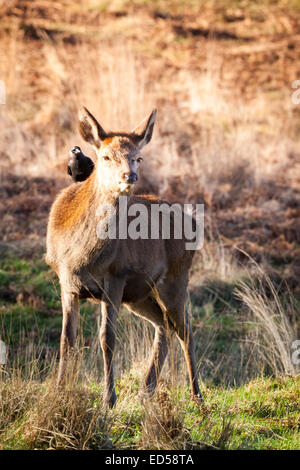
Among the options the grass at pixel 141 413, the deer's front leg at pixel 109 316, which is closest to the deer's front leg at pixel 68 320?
the grass at pixel 141 413

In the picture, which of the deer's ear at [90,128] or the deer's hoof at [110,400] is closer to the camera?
the deer's hoof at [110,400]

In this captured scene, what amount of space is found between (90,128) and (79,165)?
73 centimetres

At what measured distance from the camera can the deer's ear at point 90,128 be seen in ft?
22.7

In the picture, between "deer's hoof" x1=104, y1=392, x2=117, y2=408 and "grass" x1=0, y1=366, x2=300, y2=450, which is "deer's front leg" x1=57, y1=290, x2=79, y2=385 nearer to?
"grass" x1=0, y1=366, x2=300, y2=450

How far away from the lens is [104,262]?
22.2 ft

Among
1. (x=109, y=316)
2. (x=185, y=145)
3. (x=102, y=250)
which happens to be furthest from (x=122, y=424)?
(x=185, y=145)

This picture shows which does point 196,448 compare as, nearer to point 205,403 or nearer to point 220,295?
point 205,403

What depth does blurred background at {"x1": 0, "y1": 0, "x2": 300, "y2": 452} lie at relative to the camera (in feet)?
33.8

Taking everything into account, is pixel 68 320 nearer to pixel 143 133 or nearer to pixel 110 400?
pixel 110 400

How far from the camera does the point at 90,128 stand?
700cm

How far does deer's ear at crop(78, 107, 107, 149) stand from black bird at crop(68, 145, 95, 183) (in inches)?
19.2

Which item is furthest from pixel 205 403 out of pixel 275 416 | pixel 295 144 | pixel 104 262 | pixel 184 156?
pixel 295 144

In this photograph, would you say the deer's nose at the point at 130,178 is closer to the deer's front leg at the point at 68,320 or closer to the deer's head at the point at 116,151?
the deer's head at the point at 116,151

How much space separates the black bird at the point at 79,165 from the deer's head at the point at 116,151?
0.51m
